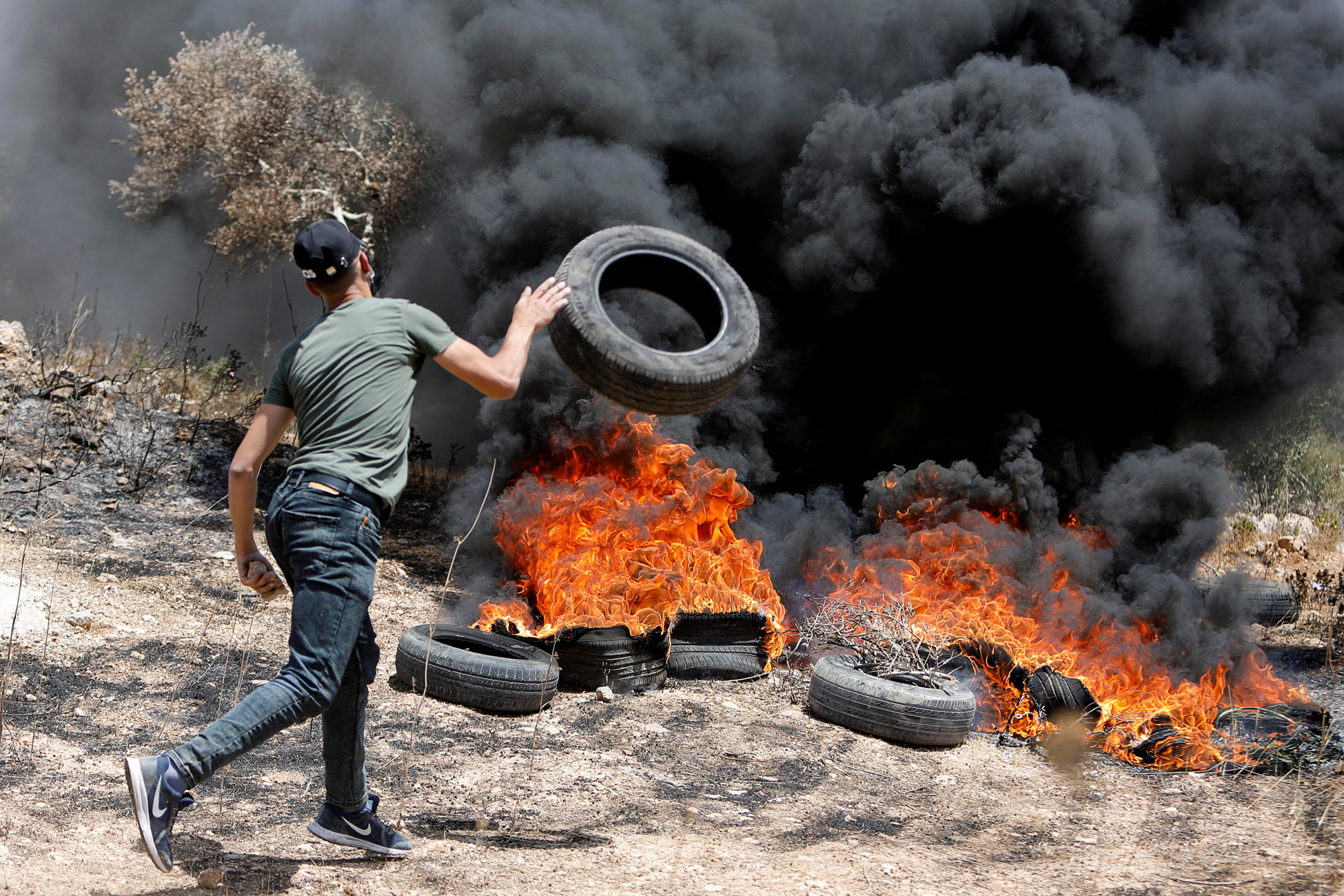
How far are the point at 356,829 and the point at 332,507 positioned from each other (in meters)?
1.19

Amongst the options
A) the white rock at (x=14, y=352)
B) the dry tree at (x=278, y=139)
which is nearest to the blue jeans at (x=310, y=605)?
the white rock at (x=14, y=352)

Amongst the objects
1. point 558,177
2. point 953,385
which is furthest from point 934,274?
point 558,177

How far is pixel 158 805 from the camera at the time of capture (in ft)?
9.20

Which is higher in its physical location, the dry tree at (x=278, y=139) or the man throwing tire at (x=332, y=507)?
the dry tree at (x=278, y=139)

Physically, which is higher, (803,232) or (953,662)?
(803,232)

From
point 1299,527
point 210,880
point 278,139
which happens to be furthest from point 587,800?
point 1299,527

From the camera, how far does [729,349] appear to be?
484 cm

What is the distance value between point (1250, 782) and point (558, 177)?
732 cm

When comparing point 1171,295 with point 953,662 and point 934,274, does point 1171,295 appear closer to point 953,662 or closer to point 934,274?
point 934,274

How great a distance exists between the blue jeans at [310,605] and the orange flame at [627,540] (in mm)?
3399

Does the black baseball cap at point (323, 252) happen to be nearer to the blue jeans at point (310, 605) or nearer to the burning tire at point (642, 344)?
the blue jeans at point (310, 605)

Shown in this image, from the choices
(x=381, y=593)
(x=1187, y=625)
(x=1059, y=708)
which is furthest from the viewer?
(x=381, y=593)

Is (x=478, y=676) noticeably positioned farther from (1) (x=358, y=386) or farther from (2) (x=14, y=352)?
(2) (x=14, y=352)

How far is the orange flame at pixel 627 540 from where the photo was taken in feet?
22.0
